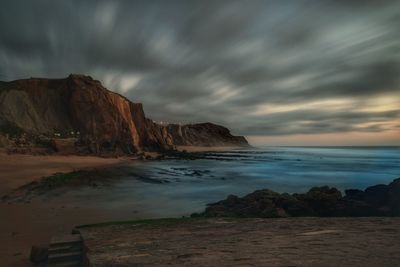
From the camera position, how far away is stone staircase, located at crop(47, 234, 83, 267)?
7495 mm

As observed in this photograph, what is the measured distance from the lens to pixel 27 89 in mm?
95438

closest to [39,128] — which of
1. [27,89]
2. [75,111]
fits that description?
[75,111]

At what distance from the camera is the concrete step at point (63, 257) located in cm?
759

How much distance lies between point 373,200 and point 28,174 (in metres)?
23.3

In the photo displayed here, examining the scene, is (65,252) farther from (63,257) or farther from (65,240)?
(65,240)

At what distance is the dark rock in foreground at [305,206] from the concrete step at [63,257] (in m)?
7.33

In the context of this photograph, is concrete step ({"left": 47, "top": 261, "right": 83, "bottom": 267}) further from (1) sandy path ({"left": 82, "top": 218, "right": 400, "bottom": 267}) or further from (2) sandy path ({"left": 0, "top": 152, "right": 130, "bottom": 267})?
(2) sandy path ({"left": 0, "top": 152, "right": 130, "bottom": 267})

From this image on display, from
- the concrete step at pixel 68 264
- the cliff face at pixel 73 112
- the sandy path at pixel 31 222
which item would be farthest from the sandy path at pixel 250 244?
the cliff face at pixel 73 112

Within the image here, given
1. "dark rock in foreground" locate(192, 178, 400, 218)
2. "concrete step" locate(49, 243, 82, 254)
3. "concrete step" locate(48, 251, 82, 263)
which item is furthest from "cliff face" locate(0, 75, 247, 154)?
"concrete step" locate(48, 251, 82, 263)

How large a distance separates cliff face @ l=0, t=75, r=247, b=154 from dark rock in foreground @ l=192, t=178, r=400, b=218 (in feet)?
198

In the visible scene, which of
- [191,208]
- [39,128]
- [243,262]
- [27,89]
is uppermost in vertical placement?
[27,89]

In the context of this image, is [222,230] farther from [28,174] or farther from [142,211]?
[28,174]

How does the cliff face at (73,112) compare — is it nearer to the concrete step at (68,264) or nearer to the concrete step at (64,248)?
the concrete step at (64,248)

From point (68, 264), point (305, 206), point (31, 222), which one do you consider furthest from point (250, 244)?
point (31, 222)
